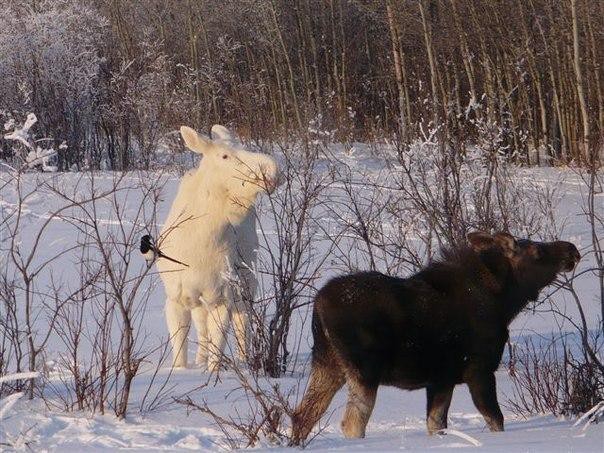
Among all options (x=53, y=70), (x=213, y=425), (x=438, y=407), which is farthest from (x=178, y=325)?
(x=53, y=70)

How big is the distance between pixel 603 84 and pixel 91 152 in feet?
41.7

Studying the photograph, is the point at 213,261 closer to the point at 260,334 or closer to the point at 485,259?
the point at 260,334

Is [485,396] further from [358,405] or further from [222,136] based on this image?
[222,136]

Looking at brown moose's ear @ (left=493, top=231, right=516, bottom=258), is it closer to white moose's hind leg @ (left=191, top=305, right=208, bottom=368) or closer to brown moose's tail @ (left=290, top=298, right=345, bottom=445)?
brown moose's tail @ (left=290, top=298, right=345, bottom=445)

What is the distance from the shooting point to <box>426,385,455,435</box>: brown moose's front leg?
5867 mm

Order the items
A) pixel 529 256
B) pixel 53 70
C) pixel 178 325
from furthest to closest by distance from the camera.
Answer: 1. pixel 53 70
2. pixel 178 325
3. pixel 529 256

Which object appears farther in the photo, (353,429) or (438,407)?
(438,407)

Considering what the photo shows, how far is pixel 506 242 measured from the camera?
21.0ft

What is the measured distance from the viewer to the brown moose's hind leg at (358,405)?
566 cm

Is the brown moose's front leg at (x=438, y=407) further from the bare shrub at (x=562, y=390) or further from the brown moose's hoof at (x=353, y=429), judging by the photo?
the bare shrub at (x=562, y=390)

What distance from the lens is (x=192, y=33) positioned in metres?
34.8

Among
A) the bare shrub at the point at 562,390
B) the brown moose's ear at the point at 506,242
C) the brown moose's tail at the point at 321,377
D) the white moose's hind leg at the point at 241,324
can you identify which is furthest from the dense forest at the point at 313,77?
the brown moose's tail at the point at 321,377

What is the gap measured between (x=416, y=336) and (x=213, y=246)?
107 inches

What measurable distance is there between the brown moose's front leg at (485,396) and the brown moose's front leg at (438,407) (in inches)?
4.9
